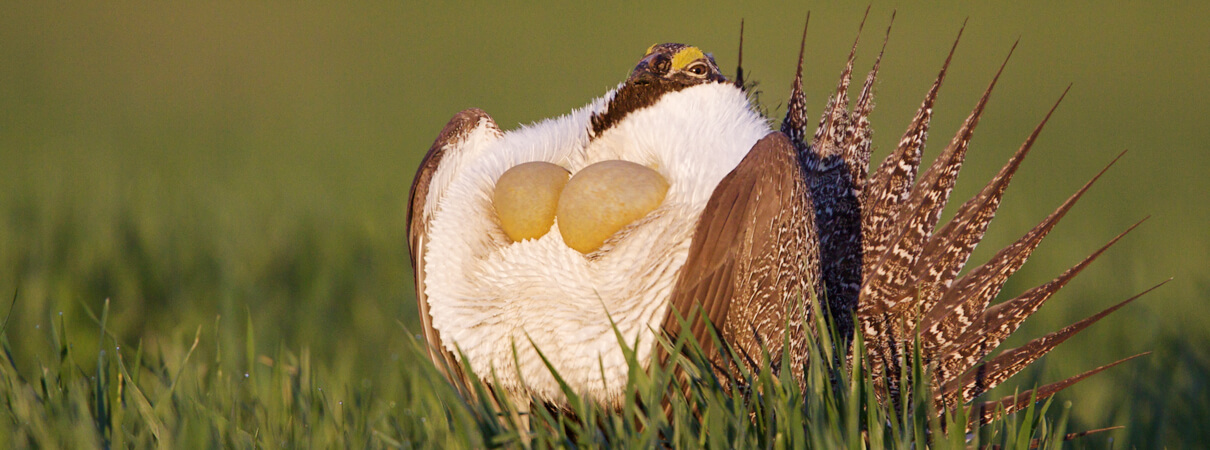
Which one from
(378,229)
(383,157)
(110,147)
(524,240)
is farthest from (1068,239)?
(110,147)

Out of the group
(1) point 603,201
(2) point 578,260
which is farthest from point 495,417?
(1) point 603,201

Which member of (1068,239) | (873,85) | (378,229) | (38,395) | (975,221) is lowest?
(38,395)

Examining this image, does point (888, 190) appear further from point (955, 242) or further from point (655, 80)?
point (655, 80)

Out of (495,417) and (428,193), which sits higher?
(428,193)

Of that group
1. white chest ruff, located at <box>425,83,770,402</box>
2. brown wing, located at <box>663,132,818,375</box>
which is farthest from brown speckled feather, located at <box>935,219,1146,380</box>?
white chest ruff, located at <box>425,83,770,402</box>

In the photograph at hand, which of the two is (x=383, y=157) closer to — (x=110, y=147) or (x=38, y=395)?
(x=110, y=147)

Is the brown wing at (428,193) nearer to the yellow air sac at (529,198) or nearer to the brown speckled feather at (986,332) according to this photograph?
the yellow air sac at (529,198)
